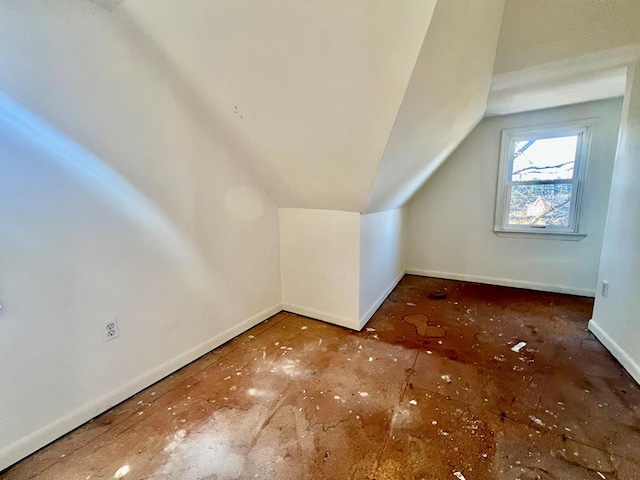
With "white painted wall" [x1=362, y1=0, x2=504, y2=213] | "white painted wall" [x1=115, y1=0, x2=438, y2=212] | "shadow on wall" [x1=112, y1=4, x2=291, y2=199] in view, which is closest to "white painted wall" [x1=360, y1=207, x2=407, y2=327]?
"white painted wall" [x1=362, y1=0, x2=504, y2=213]

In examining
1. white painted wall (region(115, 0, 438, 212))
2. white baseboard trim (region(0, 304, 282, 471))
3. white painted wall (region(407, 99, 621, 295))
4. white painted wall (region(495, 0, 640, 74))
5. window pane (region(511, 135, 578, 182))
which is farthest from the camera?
window pane (region(511, 135, 578, 182))

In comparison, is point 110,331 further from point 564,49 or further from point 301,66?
point 564,49

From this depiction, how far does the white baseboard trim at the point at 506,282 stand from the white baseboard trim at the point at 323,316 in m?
2.00

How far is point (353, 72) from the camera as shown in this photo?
1.25 meters

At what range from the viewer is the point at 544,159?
3145 mm

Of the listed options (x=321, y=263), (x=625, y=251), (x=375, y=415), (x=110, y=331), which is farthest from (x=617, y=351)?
(x=110, y=331)

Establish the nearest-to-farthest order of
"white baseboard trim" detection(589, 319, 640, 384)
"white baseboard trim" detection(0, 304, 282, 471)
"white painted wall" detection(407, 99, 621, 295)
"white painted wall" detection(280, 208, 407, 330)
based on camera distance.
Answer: "white baseboard trim" detection(0, 304, 282, 471) → "white baseboard trim" detection(589, 319, 640, 384) → "white painted wall" detection(280, 208, 407, 330) → "white painted wall" detection(407, 99, 621, 295)

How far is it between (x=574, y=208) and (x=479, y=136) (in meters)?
1.32

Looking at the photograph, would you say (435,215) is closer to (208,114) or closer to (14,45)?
(208,114)

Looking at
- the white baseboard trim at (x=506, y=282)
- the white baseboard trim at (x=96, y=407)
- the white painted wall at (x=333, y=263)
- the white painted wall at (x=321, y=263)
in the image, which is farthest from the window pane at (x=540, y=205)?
the white baseboard trim at (x=96, y=407)

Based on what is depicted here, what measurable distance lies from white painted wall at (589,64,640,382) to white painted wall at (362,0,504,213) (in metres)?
1.01

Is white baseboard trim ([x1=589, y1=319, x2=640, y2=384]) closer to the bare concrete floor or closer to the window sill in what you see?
the bare concrete floor

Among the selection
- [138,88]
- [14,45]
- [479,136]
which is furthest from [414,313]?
[14,45]

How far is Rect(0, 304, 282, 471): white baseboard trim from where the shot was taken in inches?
47.8
